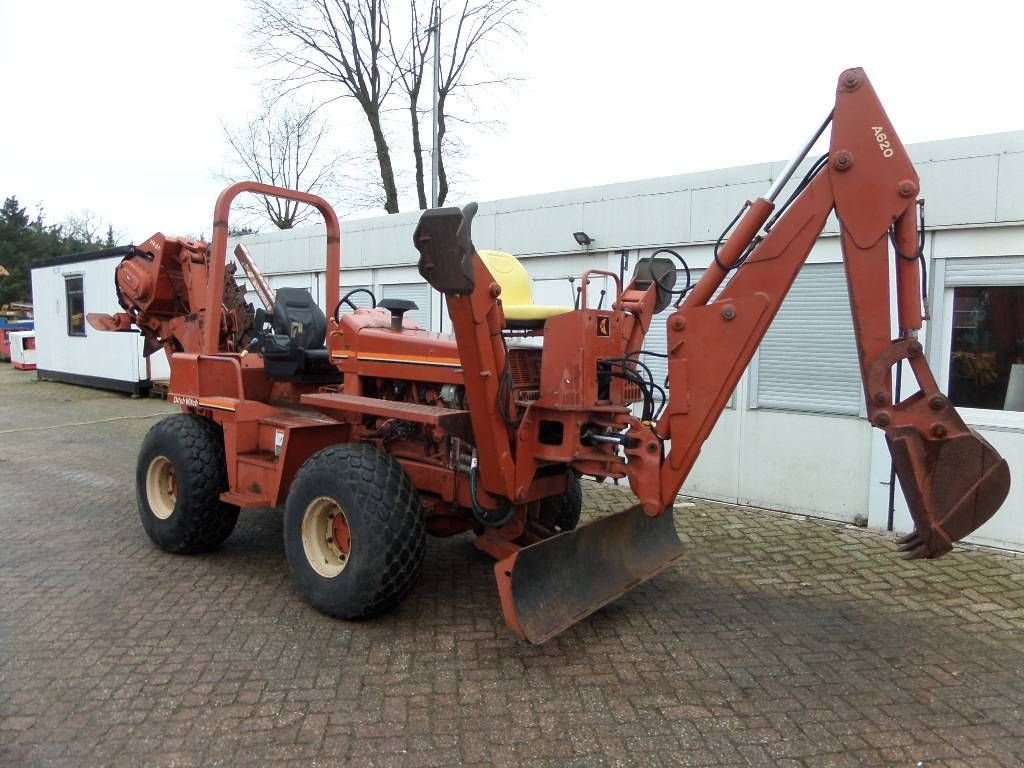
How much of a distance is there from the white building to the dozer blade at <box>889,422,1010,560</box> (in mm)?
2940

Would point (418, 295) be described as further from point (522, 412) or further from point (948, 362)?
point (948, 362)

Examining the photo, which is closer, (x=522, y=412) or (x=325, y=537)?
(x=522, y=412)

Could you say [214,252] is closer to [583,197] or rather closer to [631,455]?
[631,455]

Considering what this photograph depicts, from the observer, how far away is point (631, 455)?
12.2ft

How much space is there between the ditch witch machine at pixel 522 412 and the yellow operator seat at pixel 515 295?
0.02m

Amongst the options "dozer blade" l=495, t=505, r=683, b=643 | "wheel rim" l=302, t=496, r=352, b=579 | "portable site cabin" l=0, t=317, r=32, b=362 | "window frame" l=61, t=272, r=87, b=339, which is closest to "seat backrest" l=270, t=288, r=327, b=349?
"wheel rim" l=302, t=496, r=352, b=579

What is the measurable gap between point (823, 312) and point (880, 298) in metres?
3.30

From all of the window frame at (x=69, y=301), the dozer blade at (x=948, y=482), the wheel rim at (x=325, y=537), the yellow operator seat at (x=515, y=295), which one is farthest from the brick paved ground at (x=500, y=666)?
the window frame at (x=69, y=301)

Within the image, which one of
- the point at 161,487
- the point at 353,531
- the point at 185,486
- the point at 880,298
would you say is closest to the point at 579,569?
the point at 353,531

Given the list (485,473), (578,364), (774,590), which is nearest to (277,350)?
(485,473)

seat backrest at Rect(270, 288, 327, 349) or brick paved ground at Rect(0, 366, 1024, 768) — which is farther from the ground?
seat backrest at Rect(270, 288, 327, 349)

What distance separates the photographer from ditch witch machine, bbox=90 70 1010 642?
10.4ft

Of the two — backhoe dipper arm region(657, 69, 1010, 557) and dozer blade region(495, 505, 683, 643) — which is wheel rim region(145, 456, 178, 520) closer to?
dozer blade region(495, 505, 683, 643)

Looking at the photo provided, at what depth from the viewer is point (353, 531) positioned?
3861 mm
